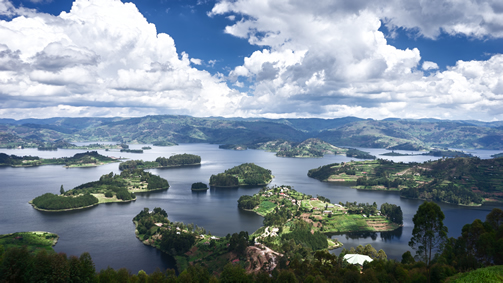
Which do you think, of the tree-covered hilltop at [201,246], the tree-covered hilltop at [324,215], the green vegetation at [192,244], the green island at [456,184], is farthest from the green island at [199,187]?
the green island at [456,184]

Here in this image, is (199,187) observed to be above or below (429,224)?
below

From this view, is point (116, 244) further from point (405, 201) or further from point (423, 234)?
point (405, 201)

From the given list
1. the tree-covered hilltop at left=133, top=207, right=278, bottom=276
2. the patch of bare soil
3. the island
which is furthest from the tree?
the tree-covered hilltop at left=133, top=207, right=278, bottom=276

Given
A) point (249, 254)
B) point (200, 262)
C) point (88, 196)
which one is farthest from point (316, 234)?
point (88, 196)

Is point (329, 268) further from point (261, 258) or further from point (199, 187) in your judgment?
point (199, 187)

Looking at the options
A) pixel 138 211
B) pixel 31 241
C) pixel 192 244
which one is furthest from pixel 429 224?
pixel 138 211

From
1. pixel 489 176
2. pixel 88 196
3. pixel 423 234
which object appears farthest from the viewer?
pixel 489 176
